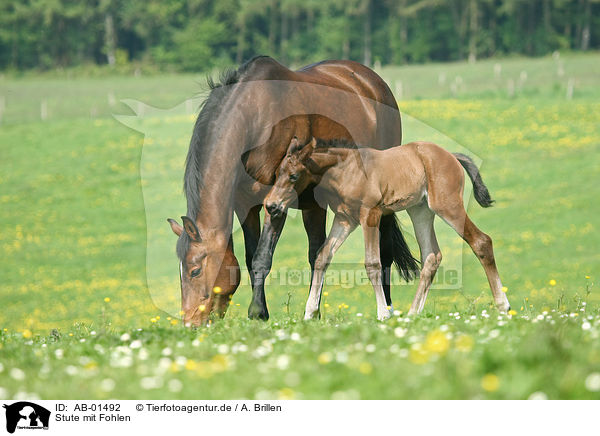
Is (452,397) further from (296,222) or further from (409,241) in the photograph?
(296,222)

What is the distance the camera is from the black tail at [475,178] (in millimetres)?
8203

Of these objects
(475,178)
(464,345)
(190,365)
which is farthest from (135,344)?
(475,178)

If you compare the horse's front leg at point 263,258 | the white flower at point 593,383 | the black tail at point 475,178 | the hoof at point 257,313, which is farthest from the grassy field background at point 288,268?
the black tail at point 475,178

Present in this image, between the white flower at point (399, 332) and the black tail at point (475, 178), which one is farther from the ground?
the black tail at point (475, 178)

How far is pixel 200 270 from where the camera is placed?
7.46 meters

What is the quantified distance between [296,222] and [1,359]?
1869 cm

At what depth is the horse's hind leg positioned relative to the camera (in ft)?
25.5

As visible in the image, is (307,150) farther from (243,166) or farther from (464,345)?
(464,345)

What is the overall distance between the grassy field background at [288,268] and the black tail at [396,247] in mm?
205

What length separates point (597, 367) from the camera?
4.15 metres

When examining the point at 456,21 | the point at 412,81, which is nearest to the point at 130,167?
the point at 412,81

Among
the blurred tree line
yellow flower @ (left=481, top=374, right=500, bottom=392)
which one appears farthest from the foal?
the blurred tree line

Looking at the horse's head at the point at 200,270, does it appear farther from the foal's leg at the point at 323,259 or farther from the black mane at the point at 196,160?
the foal's leg at the point at 323,259
